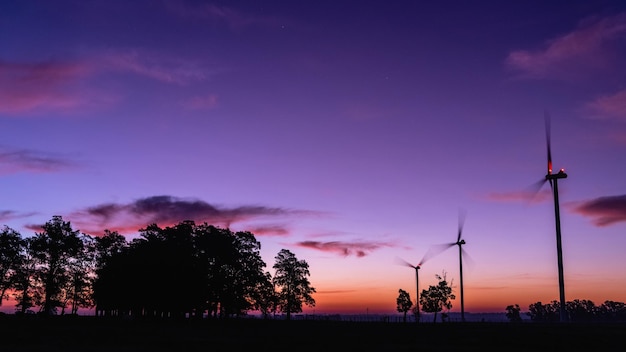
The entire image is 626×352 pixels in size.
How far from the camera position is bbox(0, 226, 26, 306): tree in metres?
110

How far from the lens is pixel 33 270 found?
4456 inches

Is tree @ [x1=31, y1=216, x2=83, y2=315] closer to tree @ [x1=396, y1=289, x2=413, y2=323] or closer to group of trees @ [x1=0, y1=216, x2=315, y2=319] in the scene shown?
group of trees @ [x1=0, y1=216, x2=315, y2=319]

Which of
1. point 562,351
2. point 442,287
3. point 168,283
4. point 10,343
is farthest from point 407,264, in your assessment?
point 10,343

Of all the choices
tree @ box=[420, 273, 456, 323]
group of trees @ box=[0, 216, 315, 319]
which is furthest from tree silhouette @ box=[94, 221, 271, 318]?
tree @ box=[420, 273, 456, 323]

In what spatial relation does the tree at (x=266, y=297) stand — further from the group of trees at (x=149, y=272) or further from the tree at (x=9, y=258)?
the tree at (x=9, y=258)

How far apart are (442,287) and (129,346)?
128 metres

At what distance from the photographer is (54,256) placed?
11438cm

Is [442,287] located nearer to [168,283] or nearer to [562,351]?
[168,283]

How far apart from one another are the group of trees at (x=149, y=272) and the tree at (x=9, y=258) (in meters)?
0.07

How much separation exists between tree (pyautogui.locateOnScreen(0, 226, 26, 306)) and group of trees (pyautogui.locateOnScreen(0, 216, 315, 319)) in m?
0.07

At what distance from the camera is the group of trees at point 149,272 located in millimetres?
103625

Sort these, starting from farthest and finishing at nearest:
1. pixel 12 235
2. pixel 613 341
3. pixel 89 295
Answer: pixel 89 295
pixel 12 235
pixel 613 341

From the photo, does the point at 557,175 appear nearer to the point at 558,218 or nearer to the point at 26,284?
the point at 558,218

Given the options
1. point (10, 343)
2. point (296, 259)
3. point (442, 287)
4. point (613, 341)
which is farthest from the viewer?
point (442, 287)
